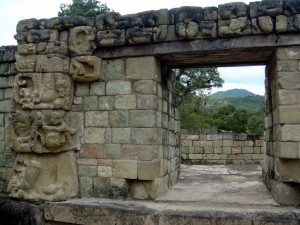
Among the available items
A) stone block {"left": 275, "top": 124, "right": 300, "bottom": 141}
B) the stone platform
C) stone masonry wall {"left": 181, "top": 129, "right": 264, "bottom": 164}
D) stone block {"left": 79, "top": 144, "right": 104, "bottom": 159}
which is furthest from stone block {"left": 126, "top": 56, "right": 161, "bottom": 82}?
stone masonry wall {"left": 181, "top": 129, "right": 264, "bottom": 164}

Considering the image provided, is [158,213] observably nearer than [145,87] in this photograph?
Yes

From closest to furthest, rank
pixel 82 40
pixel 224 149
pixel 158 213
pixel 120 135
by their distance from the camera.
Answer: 1. pixel 158 213
2. pixel 120 135
3. pixel 82 40
4. pixel 224 149

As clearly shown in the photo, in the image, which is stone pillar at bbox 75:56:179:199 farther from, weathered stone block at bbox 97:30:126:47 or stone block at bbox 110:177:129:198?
weathered stone block at bbox 97:30:126:47

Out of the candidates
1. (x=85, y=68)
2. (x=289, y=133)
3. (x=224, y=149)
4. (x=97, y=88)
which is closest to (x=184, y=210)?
(x=289, y=133)

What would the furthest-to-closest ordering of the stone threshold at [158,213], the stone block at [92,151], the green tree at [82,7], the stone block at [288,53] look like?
the green tree at [82,7] → the stone block at [92,151] → the stone block at [288,53] → the stone threshold at [158,213]

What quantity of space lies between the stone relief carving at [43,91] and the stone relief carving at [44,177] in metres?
0.74

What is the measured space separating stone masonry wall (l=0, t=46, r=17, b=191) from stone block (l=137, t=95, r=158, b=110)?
7.45 feet

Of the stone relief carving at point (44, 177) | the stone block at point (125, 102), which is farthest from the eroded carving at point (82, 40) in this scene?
the stone relief carving at point (44, 177)

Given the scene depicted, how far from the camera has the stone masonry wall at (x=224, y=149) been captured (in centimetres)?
1050

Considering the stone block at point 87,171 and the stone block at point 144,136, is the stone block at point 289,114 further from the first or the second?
the stone block at point 87,171

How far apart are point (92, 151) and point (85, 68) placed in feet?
3.98

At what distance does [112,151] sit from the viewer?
4730 mm

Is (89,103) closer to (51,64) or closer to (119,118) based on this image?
(119,118)

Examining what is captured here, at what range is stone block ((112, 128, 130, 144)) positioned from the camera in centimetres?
468
